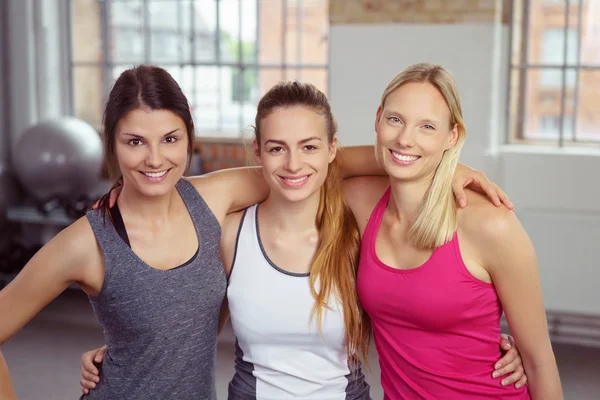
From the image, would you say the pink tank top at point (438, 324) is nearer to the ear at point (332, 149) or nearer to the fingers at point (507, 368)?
the fingers at point (507, 368)

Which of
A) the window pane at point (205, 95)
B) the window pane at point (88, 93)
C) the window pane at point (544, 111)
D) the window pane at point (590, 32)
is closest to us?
the window pane at point (590, 32)

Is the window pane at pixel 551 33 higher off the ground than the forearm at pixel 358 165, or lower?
higher

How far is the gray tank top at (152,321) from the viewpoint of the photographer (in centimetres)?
181

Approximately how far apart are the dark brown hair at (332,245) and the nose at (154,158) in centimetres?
31

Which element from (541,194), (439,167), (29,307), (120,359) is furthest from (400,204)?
(541,194)

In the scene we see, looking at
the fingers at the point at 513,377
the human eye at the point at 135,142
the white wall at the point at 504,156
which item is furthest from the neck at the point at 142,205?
the white wall at the point at 504,156

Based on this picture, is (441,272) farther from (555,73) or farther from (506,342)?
(555,73)

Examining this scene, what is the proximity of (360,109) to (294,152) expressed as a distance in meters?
2.79

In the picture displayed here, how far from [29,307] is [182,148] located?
0.53 m

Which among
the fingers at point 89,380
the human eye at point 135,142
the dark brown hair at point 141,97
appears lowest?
the fingers at point 89,380

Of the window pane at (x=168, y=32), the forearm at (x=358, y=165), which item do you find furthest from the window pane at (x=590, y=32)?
the forearm at (x=358, y=165)

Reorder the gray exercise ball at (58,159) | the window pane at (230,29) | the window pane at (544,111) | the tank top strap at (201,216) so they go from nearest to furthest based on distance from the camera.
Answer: the tank top strap at (201,216), the window pane at (544,111), the gray exercise ball at (58,159), the window pane at (230,29)

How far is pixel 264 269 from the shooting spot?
1957 mm

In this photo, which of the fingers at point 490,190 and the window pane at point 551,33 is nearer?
the fingers at point 490,190
